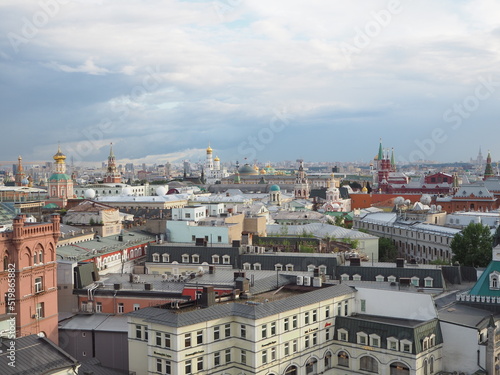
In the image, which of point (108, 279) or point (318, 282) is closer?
point (318, 282)

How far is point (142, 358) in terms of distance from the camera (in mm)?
37125

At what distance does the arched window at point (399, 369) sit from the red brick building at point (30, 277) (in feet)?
73.3

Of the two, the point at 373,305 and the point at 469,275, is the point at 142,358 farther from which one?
the point at 469,275

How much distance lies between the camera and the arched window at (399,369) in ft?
126

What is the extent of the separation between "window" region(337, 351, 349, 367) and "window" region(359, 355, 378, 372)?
1007mm

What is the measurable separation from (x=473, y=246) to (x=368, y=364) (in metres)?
36.0

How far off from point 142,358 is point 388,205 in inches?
4651

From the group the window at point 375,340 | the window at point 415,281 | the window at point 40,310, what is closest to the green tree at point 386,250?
the window at point 415,281

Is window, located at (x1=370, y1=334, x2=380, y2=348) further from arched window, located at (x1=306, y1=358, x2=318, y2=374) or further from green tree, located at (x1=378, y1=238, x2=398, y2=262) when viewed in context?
green tree, located at (x1=378, y1=238, x2=398, y2=262)

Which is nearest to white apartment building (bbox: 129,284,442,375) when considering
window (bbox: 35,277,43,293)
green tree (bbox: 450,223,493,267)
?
window (bbox: 35,277,43,293)

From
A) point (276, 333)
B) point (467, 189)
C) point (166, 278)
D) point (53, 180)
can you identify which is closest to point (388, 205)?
point (467, 189)

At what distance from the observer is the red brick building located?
39438 mm

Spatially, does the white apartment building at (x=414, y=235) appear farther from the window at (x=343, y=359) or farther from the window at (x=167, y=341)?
the window at (x=167, y=341)

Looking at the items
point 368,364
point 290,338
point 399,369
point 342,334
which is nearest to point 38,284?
point 290,338
